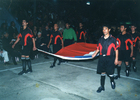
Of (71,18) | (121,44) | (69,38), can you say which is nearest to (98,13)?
(71,18)

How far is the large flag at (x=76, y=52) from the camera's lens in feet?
21.7

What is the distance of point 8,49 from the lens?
8.50m

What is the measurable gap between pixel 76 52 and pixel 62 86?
2.86 m

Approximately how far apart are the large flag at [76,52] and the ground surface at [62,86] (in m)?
0.74

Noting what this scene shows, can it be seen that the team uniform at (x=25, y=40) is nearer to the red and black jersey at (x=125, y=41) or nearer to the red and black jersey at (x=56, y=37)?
the red and black jersey at (x=56, y=37)

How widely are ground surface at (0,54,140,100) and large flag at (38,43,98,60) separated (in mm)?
741

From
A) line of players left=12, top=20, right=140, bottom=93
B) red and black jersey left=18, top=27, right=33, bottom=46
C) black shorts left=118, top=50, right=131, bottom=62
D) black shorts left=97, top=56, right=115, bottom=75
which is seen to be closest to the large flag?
line of players left=12, top=20, right=140, bottom=93

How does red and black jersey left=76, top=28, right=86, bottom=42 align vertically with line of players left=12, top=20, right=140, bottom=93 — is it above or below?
above

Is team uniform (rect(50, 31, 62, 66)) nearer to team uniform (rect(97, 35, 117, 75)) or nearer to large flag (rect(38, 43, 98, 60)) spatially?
large flag (rect(38, 43, 98, 60))

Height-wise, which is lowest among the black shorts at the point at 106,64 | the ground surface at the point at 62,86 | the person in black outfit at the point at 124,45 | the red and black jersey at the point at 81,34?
the ground surface at the point at 62,86

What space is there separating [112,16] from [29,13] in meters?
8.66

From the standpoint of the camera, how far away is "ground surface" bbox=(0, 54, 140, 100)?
4293 millimetres

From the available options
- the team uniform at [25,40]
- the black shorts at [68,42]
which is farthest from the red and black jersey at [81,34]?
the team uniform at [25,40]

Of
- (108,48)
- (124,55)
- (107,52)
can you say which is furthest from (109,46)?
(124,55)
